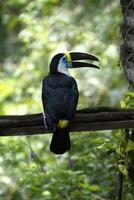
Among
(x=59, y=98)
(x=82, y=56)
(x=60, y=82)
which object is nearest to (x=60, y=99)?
(x=59, y=98)

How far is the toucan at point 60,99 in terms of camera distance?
383 centimetres

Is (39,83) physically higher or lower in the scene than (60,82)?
lower

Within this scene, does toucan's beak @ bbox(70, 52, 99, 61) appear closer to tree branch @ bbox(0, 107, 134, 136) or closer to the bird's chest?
the bird's chest


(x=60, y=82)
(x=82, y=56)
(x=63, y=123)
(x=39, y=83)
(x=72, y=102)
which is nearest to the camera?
(x=63, y=123)

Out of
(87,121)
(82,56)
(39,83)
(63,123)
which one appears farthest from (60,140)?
(39,83)

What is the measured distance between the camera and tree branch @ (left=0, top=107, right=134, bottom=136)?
3.53 meters

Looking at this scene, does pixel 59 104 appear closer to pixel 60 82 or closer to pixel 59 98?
pixel 59 98

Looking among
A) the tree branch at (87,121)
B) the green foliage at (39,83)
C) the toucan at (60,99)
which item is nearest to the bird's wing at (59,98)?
the toucan at (60,99)

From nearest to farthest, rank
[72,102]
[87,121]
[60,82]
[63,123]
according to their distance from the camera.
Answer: [87,121], [63,123], [72,102], [60,82]

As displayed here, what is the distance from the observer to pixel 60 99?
13.4ft

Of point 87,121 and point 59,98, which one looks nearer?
point 87,121

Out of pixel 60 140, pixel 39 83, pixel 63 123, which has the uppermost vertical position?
pixel 63 123

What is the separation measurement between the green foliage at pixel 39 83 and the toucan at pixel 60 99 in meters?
0.74

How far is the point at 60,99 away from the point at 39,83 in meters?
4.66
